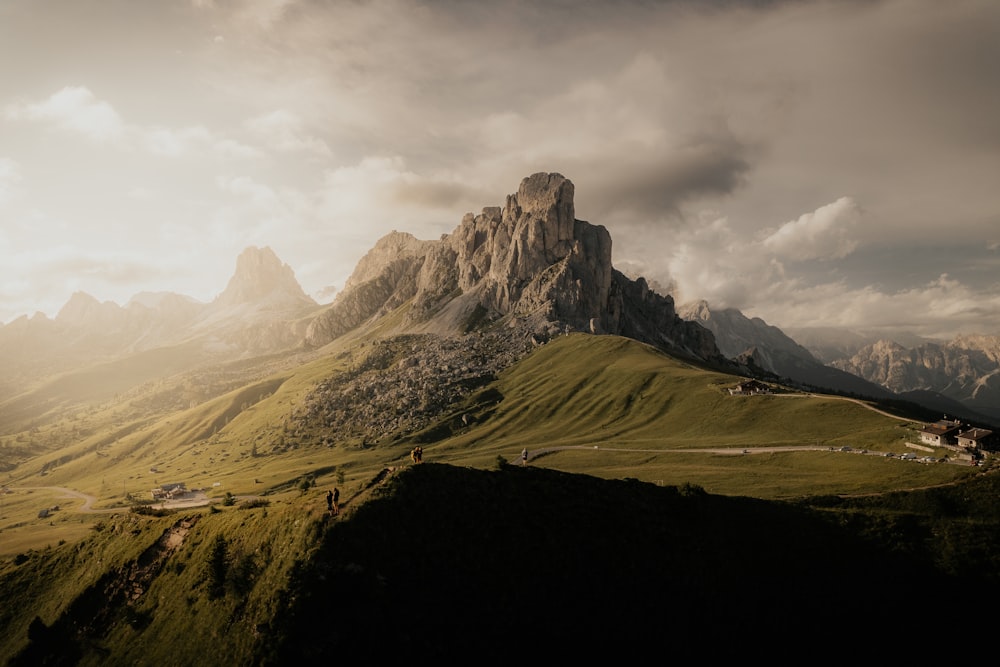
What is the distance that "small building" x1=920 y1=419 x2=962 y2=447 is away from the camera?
10631 cm

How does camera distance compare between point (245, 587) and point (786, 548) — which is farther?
point (786, 548)

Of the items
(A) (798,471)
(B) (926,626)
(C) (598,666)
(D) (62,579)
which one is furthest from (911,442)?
(D) (62,579)

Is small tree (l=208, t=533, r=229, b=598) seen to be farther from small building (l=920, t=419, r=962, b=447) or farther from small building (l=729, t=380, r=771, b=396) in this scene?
small building (l=729, t=380, r=771, b=396)

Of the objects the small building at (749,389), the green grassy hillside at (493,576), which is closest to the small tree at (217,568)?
the green grassy hillside at (493,576)

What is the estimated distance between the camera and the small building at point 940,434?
4186 inches

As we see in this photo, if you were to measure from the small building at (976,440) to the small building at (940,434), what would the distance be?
4.88 ft

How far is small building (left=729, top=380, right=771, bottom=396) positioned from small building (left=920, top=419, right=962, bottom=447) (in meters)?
67.7

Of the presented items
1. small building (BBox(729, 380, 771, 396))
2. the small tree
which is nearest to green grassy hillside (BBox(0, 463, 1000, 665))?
the small tree

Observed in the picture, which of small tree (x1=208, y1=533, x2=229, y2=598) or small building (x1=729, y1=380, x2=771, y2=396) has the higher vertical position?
small building (x1=729, y1=380, x2=771, y2=396)

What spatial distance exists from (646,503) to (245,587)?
45.5 m

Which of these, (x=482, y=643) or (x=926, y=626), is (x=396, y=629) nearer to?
(x=482, y=643)

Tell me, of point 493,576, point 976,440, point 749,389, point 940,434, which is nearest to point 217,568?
point 493,576

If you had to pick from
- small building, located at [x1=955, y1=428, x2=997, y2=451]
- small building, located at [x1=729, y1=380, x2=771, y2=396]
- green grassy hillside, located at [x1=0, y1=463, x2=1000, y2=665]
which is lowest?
green grassy hillside, located at [x1=0, y1=463, x2=1000, y2=665]

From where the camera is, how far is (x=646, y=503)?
6381 cm
